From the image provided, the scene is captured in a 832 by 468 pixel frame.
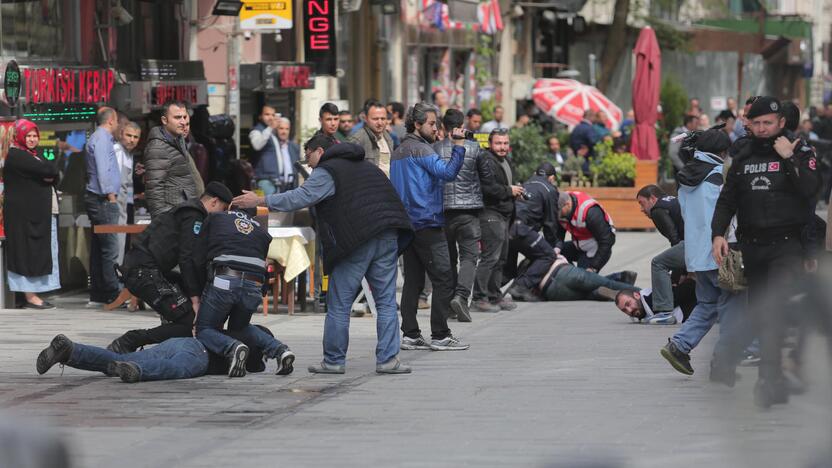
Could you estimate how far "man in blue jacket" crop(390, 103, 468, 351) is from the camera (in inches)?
478

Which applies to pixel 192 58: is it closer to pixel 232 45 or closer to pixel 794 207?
pixel 232 45

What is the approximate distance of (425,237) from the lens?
12.2m

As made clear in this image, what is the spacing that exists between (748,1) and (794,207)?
48851mm

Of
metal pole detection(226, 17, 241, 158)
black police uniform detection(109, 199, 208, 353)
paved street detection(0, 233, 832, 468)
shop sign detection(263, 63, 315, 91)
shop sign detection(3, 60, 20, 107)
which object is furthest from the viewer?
shop sign detection(263, 63, 315, 91)

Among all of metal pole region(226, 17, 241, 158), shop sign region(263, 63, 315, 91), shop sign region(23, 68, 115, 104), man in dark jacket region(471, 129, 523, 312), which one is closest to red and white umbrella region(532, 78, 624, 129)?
shop sign region(263, 63, 315, 91)

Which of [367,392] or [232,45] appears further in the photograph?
[232,45]

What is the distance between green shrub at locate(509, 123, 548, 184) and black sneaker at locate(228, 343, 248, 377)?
14.3 metres

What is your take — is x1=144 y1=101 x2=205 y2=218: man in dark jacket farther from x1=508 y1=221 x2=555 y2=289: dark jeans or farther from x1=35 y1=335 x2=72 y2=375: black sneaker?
x1=35 y1=335 x2=72 y2=375: black sneaker

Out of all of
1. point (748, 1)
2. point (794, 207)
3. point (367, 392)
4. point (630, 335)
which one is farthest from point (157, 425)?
point (748, 1)

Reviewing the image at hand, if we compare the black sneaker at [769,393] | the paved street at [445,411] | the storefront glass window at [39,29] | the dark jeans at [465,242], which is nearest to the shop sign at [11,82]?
the storefront glass window at [39,29]

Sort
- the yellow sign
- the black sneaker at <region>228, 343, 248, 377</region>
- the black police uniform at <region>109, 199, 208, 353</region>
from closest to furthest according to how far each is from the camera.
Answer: the black sneaker at <region>228, 343, 248, 377</region>
the black police uniform at <region>109, 199, 208, 353</region>
the yellow sign

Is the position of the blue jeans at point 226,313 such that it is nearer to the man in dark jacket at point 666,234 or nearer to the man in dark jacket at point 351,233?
the man in dark jacket at point 351,233

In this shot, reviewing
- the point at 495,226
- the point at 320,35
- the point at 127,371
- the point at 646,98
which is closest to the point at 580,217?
the point at 495,226

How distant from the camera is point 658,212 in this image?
14.1 metres
